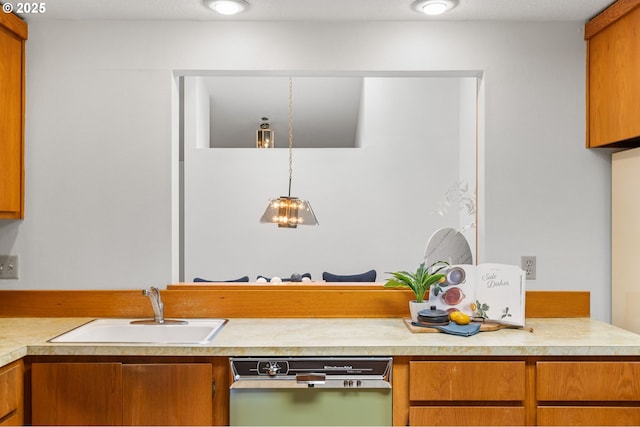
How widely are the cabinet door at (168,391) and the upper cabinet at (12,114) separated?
0.97m

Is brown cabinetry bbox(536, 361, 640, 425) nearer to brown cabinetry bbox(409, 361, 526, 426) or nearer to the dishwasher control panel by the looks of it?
brown cabinetry bbox(409, 361, 526, 426)

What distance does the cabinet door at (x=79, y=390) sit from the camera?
1696 millimetres

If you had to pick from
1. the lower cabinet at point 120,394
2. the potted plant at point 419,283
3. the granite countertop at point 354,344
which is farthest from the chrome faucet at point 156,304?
the potted plant at point 419,283

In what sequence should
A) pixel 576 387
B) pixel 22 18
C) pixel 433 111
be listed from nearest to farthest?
pixel 576 387 < pixel 22 18 < pixel 433 111

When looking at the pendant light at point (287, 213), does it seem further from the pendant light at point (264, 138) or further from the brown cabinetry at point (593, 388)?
the brown cabinetry at point (593, 388)

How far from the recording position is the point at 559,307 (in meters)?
2.25

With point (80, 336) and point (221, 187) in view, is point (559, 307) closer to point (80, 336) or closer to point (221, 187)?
point (80, 336)

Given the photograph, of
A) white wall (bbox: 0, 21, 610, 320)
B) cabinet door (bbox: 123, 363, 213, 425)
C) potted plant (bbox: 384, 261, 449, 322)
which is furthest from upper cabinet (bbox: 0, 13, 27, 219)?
potted plant (bbox: 384, 261, 449, 322)

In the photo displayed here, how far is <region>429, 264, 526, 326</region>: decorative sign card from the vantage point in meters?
2.03

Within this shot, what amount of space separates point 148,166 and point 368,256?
10.7ft

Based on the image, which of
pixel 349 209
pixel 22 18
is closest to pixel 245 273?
pixel 349 209

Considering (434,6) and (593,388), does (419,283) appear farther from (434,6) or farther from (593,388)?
(434,6)

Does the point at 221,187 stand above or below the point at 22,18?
below

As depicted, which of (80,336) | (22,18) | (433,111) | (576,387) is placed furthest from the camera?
(433,111)
